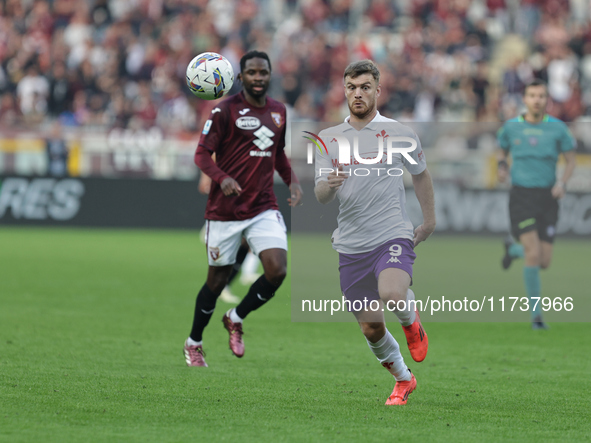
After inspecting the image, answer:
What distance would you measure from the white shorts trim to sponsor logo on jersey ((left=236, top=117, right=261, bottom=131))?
66 cm

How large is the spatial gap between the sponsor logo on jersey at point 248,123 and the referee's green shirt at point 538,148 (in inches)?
147

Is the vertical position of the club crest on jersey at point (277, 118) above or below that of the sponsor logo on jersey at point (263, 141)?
Answer: above

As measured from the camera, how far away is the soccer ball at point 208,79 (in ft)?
23.7

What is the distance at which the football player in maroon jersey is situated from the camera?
7172mm

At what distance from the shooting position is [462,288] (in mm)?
10586

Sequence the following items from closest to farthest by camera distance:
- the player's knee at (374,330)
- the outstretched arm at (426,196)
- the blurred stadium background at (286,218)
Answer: the blurred stadium background at (286,218) < the player's knee at (374,330) < the outstretched arm at (426,196)

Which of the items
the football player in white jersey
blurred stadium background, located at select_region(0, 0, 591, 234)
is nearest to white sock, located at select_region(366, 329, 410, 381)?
the football player in white jersey

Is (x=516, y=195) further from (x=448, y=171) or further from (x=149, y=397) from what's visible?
(x=448, y=171)

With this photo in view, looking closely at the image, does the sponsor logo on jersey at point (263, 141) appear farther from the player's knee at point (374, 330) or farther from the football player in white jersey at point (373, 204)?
the player's knee at point (374, 330)

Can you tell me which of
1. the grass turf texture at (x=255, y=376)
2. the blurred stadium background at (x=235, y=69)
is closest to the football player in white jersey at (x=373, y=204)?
the grass turf texture at (x=255, y=376)

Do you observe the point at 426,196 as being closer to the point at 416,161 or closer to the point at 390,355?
the point at 416,161

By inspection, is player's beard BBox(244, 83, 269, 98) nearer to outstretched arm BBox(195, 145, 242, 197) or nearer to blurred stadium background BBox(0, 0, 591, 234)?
outstretched arm BBox(195, 145, 242, 197)

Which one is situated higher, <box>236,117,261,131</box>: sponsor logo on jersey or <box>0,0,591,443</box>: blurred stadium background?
<box>236,117,261,131</box>: sponsor logo on jersey

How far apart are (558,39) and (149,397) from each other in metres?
19.8
